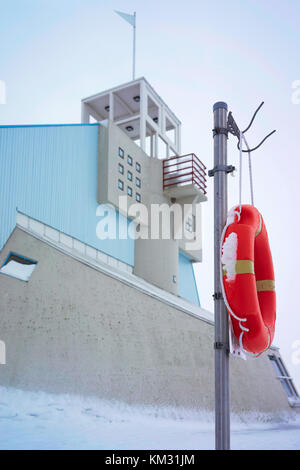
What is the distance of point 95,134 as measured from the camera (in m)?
21.3

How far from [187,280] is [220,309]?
920 inches

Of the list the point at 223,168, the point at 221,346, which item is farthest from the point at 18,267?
the point at 221,346

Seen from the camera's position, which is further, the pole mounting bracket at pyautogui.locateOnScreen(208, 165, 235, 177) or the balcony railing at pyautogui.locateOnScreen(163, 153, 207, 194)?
the balcony railing at pyautogui.locateOnScreen(163, 153, 207, 194)

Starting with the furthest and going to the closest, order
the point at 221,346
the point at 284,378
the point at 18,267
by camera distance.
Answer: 1. the point at 284,378
2. the point at 18,267
3. the point at 221,346

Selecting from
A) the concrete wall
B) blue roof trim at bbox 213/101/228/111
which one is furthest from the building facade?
blue roof trim at bbox 213/101/228/111

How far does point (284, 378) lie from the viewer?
16141 mm

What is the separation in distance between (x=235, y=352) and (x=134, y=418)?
6109mm

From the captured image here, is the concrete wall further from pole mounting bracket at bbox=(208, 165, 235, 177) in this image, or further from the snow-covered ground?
pole mounting bracket at bbox=(208, 165, 235, 177)

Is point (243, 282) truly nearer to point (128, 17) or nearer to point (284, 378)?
point (284, 378)

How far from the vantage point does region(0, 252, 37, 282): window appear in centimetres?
1099

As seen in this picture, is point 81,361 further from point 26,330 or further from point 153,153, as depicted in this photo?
point 153,153

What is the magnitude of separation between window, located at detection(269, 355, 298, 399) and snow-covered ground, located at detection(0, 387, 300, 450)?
4440 mm
